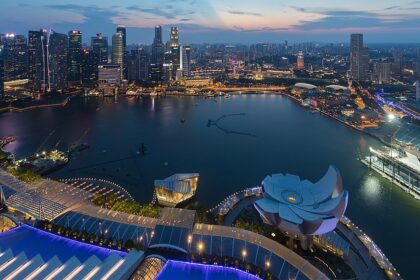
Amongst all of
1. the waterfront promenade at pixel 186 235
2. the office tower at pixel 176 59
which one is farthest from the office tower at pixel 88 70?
the waterfront promenade at pixel 186 235

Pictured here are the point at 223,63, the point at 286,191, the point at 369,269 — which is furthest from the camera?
the point at 223,63

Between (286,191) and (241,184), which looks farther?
(241,184)

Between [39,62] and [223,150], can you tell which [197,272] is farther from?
[39,62]

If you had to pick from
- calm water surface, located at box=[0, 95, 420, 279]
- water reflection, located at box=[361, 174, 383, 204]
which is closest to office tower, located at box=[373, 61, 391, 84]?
calm water surface, located at box=[0, 95, 420, 279]

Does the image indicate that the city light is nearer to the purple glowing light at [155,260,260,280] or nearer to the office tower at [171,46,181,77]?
the purple glowing light at [155,260,260,280]

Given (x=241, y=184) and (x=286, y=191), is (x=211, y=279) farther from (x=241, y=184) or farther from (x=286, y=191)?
(x=241, y=184)

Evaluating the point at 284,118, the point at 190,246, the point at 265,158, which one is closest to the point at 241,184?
the point at 265,158
